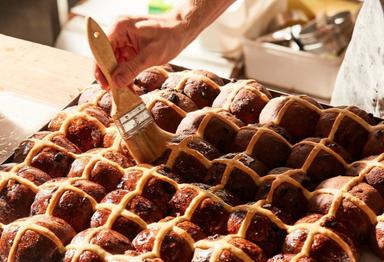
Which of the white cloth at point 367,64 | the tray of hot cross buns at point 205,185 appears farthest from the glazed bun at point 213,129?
the white cloth at point 367,64

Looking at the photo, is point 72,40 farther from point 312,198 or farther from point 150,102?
point 312,198

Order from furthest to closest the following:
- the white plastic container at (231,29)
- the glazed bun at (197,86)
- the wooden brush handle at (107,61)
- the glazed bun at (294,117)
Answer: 1. the white plastic container at (231,29)
2. the glazed bun at (197,86)
3. the glazed bun at (294,117)
4. the wooden brush handle at (107,61)

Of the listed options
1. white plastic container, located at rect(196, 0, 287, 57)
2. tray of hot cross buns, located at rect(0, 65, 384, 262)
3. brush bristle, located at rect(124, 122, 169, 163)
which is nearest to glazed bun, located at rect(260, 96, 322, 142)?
tray of hot cross buns, located at rect(0, 65, 384, 262)

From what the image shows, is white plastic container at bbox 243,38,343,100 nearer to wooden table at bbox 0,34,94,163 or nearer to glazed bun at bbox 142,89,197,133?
wooden table at bbox 0,34,94,163

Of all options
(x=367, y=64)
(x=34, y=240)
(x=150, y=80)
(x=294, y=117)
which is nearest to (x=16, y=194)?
(x=34, y=240)

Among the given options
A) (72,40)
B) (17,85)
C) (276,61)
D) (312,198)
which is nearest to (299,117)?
(312,198)

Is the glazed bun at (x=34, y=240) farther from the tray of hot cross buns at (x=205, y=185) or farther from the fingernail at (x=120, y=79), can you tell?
the fingernail at (x=120, y=79)
